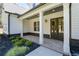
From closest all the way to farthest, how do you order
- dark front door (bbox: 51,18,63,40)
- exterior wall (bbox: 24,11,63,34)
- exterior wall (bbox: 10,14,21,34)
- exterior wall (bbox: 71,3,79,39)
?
exterior wall (bbox: 71,3,79,39) → dark front door (bbox: 51,18,63,40) → exterior wall (bbox: 24,11,63,34) → exterior wall (bbox: 10,14,21,34)

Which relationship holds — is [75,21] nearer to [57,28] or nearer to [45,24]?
[57,28]

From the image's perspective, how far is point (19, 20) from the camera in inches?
673

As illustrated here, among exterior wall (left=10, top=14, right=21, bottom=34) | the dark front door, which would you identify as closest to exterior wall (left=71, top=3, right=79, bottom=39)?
the dark front door

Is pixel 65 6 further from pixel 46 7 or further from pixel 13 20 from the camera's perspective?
pixel 13 20

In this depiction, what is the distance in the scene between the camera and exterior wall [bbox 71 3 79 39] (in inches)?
294

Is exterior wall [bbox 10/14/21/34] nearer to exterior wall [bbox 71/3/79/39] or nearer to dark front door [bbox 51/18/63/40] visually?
dark front door [bbox 51/18/63/40]

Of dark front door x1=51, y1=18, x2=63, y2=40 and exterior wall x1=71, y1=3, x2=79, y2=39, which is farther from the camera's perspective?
A: dark front door x1=51, y1=18, x2=63, y2=40

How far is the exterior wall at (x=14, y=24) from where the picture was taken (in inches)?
636

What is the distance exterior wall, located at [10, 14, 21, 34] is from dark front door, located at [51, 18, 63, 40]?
6.39 metres

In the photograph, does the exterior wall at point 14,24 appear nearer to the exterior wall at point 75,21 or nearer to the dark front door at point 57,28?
the dark front door at point 57,28

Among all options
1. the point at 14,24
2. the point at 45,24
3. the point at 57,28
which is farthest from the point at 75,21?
the point at 14,24

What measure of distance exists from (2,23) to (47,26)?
7.79 meters

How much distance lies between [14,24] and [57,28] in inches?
284

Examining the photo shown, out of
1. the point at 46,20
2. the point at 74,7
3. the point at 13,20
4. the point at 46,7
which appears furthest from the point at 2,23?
the point at 74,7
